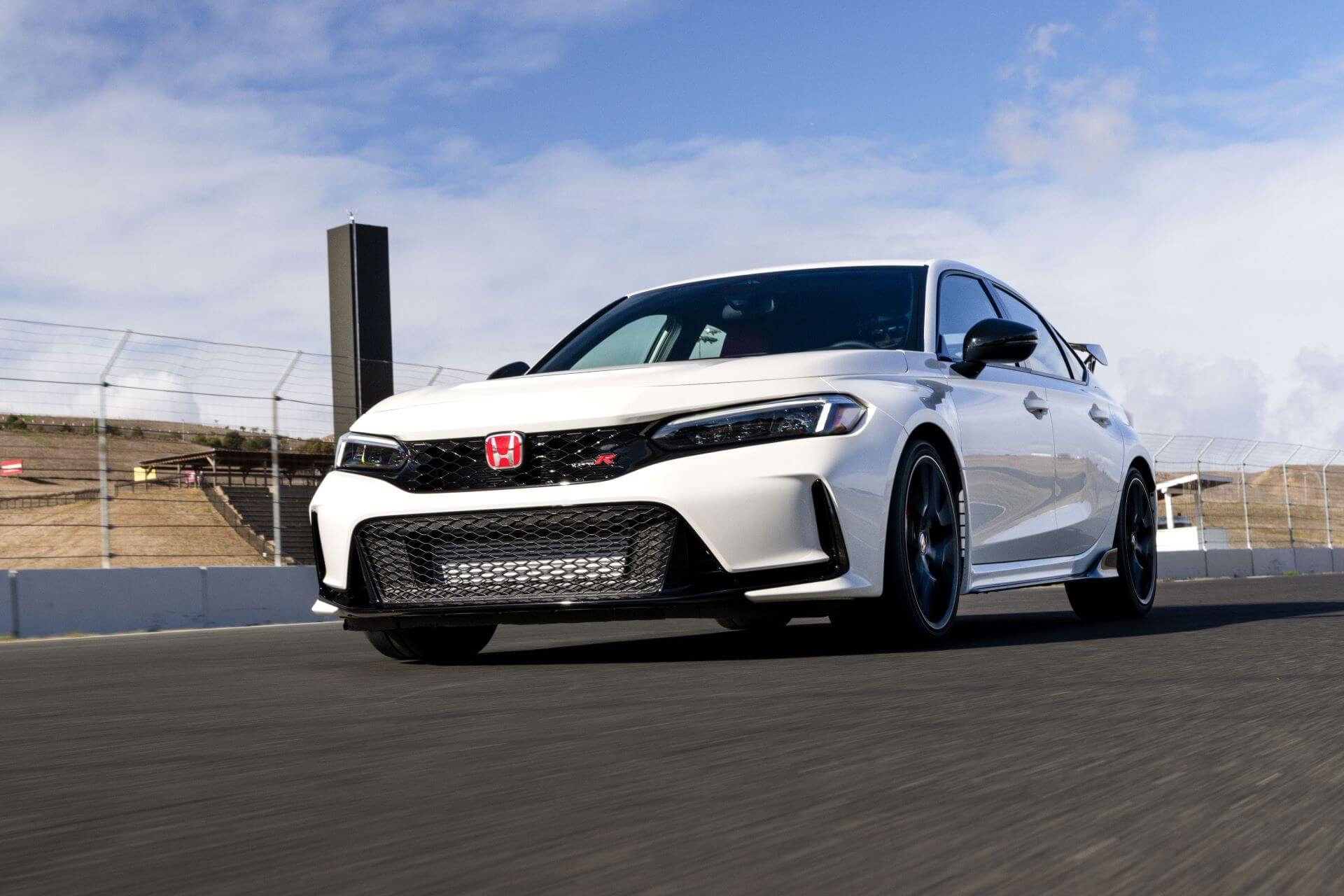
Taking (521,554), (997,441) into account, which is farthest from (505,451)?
(997,441)

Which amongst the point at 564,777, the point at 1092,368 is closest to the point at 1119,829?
the point at 564,777

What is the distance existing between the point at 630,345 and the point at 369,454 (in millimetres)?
1718

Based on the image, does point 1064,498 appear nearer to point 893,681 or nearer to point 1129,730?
point 893,681

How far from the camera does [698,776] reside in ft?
9.06

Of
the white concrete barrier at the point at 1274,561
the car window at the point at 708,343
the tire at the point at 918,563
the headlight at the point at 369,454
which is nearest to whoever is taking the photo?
the tire at the point at 918,563

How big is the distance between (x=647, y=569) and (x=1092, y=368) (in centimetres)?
440

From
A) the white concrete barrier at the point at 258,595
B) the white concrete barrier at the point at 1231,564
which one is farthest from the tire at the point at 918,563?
the white concrete barrier at the point at 1231,564

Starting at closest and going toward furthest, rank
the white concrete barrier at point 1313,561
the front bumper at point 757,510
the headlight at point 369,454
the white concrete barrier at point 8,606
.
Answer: the front bumper at point 757,510, the headlight at point 369,454, the white concrete barrier at point 8,606, the white concrete barrier at point 1313,561

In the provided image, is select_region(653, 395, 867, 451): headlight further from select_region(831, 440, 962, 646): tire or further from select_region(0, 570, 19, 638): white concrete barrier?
select_region(0, 570, 19, 638): white concrete barrier

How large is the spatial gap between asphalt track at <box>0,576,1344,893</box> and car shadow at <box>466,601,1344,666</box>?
0.81ft

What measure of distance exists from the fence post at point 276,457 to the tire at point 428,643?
7331 mm

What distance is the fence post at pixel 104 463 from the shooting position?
1206 cm

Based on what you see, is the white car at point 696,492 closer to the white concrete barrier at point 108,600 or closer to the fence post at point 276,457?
the white concrete barrier at point 108,600

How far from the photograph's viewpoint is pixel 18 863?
2145mm
